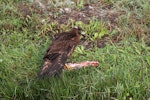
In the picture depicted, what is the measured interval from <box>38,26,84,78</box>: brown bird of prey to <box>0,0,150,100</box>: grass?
12 cm

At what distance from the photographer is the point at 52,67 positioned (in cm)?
423

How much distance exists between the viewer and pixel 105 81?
398 cm

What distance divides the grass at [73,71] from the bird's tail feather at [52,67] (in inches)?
3.2

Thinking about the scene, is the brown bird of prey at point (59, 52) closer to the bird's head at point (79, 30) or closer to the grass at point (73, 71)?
the bird's head at point (79, 30)

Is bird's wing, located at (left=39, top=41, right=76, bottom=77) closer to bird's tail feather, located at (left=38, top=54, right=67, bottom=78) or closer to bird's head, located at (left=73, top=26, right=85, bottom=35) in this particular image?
bird's tail feather, located at (left=38, top=54, right=67, bottom=78)

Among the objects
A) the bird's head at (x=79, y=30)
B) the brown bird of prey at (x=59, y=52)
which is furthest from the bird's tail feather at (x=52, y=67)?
the bird's head at (x=79, y=30)

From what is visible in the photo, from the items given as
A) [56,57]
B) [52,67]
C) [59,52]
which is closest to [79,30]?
[59,52]

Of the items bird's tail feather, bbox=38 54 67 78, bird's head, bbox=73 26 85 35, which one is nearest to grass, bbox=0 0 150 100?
bird's tail feather, bbox=38 54 67 78

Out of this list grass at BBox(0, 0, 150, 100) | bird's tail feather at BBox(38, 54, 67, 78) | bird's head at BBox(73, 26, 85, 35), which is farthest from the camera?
bird's head at BBox(73, 26, 85, 35)

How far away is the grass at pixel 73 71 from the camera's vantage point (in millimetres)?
3922

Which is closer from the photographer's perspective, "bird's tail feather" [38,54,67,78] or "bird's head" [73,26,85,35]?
"bird's tail feather" [38,54,67,78]

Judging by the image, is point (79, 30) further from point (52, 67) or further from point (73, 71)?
point (52, 67)

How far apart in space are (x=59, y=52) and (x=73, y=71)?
324 mm

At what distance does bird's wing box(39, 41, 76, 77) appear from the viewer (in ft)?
13.8
